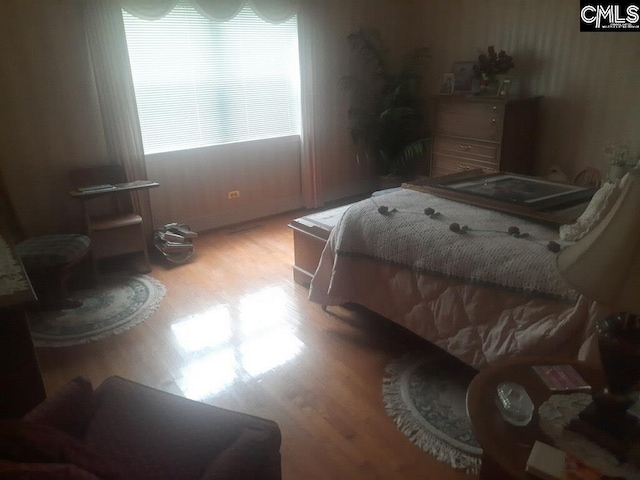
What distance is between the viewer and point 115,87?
3.50 meters

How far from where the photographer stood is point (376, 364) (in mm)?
2381

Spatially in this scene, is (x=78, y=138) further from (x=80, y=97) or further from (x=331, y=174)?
(x=331, y=174)

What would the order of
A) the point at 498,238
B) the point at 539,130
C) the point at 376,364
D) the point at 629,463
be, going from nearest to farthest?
the point at 629,463 → the point at 498,238 → the point at 376,364 → the point at 539,130

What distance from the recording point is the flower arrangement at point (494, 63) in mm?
3959

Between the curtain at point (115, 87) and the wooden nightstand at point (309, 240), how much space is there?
1481 millimetres

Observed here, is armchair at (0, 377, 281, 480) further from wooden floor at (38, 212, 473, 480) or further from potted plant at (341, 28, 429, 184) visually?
potted plant at (341, 28, 429, 184)

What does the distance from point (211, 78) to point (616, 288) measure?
3.80 m

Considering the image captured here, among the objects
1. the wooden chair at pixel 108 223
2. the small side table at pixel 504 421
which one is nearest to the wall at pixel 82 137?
the wooden chair at pixel 108 223

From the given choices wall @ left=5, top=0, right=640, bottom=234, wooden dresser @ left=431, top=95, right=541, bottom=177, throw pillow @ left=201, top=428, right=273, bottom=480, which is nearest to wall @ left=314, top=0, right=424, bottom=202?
wall @ left=5, top=0, right=640, bottom=234

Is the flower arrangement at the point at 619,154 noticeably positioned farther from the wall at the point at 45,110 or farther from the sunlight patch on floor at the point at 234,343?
the wall at the point at 45,110

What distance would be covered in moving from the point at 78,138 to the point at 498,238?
3.10 metres

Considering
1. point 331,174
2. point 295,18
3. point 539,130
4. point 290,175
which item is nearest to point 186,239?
point 290,175

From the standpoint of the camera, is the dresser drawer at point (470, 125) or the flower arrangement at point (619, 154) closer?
the flower arrangement at point (619, 154)

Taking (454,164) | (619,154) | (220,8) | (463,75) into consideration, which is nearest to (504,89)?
(463,75)
